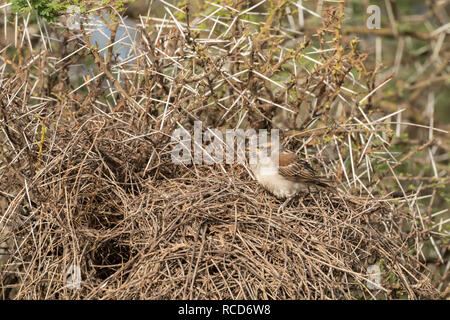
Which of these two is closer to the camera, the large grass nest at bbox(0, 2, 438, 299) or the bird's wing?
the large grass nest at bbox(0, 2, 438, 299)

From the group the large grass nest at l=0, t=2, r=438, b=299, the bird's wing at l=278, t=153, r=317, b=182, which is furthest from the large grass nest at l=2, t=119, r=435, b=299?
the bird's wing at l=278, t=153, r=317, b=182

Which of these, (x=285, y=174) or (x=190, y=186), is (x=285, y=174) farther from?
(x=190, y=186)

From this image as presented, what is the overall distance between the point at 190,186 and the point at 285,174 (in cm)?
73

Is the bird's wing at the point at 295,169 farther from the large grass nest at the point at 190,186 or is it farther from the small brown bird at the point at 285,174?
the large grass nest at the point at 190,186

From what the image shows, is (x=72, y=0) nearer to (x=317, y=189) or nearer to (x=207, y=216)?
(x=207, y=216)

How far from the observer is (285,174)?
4004 mm

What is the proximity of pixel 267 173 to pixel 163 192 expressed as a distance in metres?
0.78

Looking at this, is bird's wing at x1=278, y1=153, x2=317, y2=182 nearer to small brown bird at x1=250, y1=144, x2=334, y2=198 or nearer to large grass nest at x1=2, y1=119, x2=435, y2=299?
small brown bird at x1=250, y1=144, x2=334, y2=198

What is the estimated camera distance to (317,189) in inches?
159

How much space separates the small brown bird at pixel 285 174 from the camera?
3902 mm

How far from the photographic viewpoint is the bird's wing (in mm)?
3985

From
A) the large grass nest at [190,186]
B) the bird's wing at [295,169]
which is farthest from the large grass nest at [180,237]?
the bird's wing at [295,169]

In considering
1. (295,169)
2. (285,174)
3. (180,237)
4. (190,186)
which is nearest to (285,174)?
(285,174)
